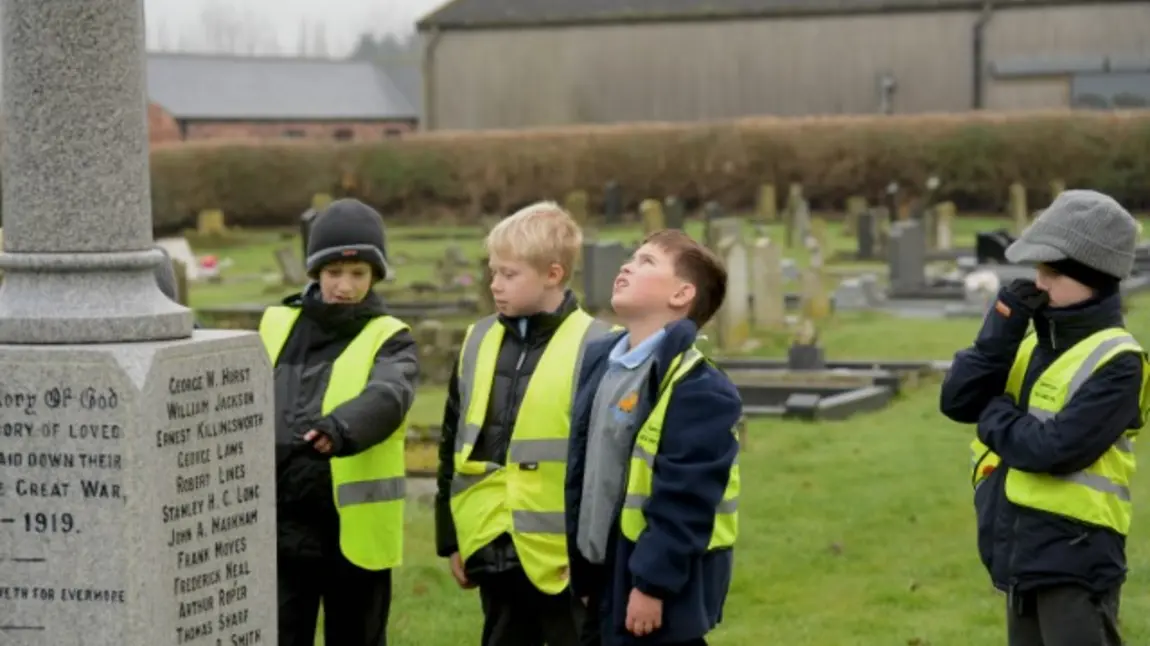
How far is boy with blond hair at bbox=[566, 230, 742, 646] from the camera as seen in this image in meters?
4.99

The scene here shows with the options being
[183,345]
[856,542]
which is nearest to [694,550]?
[183,345]

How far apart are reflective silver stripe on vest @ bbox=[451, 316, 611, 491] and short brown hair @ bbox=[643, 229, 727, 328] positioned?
49cm

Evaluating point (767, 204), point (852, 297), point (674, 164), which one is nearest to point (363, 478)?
point (852, 297)

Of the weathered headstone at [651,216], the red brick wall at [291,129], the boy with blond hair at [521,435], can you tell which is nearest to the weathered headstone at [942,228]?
the weathered headstone at [651,216]

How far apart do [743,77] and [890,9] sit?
15.9ft

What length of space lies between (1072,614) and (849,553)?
14.0 ft

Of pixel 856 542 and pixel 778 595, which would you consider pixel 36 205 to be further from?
pixel 856 542

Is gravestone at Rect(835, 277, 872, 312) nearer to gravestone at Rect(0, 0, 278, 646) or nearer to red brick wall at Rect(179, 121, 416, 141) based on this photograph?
gravestone at Rect(0, 0, 278, 646)

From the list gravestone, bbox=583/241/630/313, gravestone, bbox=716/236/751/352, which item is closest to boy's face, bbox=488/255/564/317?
gravestone, bbox=716/236/751/352

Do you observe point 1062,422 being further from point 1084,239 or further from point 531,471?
point 531,471

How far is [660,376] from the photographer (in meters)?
5.16

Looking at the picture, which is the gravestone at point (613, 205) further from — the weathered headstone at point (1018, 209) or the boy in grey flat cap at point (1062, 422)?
the boy in grey flat cap at point (1062, 422)

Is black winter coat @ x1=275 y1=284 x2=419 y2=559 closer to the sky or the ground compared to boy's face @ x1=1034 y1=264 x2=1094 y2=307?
closer to the ground

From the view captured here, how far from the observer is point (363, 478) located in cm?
609
